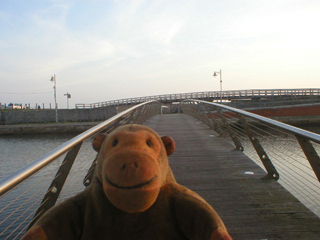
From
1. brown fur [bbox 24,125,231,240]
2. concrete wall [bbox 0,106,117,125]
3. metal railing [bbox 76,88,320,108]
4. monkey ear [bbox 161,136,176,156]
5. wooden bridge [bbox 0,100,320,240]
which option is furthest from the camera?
metal railing [bbox 76,88,320,108]

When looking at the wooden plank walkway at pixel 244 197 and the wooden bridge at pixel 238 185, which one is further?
the wooden plank walkway at pixel 244 197

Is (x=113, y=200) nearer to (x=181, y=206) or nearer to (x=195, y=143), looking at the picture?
(x=181, y=206)

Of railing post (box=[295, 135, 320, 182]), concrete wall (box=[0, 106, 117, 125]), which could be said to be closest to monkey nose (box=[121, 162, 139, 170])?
railing post (box=[295, 135, 320, 182])

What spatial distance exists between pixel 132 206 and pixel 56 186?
3.77 ft

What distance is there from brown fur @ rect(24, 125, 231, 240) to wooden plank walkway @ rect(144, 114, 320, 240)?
101cm

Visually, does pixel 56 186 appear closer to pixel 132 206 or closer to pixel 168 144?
pixel 168 144

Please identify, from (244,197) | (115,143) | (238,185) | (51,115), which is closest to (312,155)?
(244,197)

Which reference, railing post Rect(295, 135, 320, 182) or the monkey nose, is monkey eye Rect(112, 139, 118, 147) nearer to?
the monkey nose

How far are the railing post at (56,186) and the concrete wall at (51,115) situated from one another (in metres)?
35.0

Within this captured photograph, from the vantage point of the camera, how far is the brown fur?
4.96 ft

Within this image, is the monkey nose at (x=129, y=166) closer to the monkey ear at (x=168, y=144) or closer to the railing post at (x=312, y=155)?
the monkey ear at (x=168, y=144)

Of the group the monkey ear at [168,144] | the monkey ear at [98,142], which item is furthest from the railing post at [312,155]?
the monkey ear at [98,142]

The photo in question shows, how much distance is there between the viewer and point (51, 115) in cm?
4056

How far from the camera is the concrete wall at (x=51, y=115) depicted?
37.7 metres
